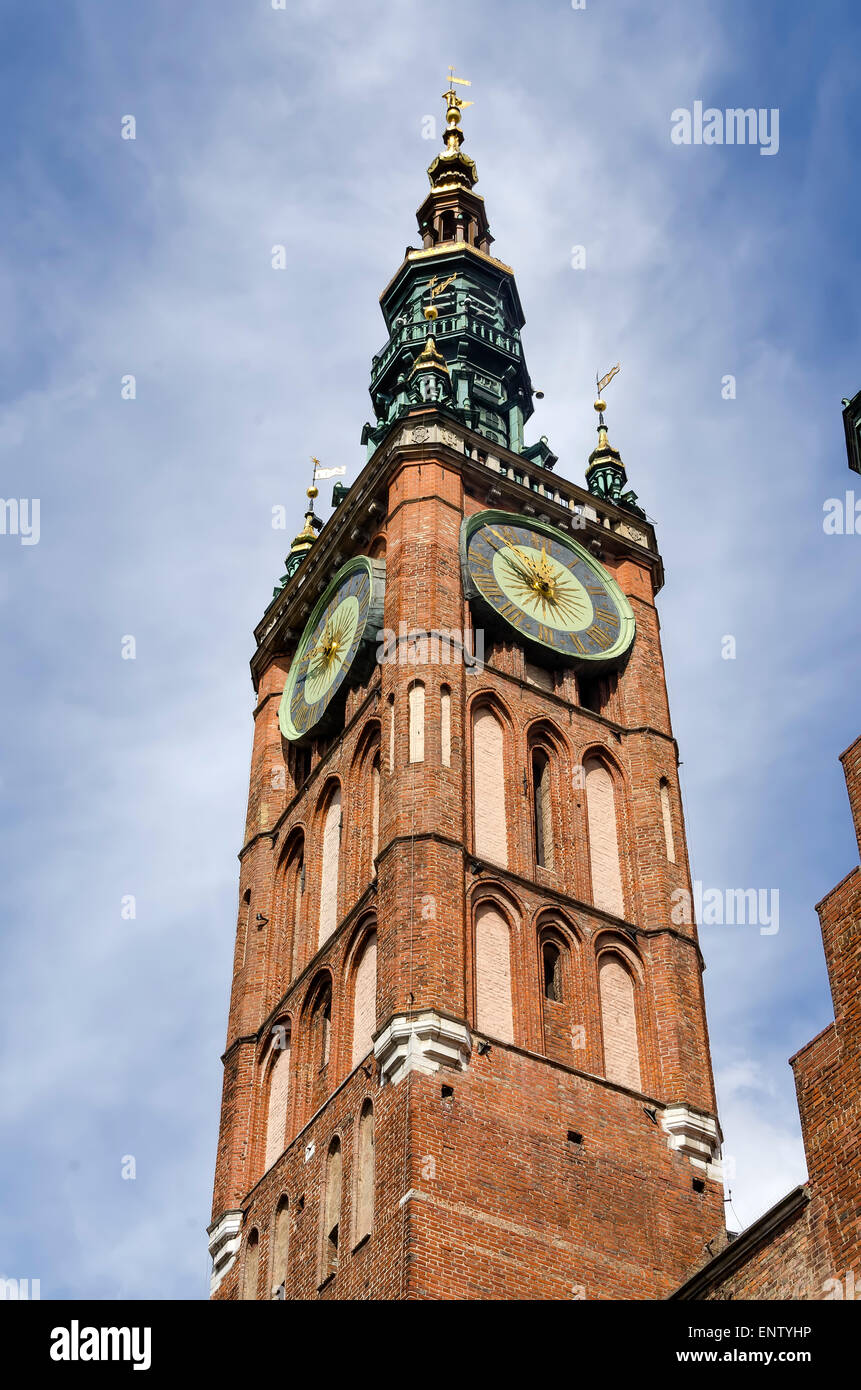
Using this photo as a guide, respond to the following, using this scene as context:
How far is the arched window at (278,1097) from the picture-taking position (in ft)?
117

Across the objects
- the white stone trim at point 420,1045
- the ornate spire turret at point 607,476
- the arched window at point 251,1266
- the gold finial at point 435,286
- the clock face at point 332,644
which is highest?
the gold finial at point 435,286

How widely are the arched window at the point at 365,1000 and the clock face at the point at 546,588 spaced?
7.79m

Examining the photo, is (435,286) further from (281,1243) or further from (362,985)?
(281,1243)

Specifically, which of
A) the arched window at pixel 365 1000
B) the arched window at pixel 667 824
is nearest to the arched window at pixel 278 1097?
A: the arched window at pixel 365 1000

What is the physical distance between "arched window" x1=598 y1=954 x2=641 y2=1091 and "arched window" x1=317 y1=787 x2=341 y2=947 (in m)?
5.09

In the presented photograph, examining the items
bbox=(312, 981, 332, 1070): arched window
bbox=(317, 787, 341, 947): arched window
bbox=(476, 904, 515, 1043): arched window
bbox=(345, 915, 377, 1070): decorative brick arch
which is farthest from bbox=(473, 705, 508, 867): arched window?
bbox=(312, 981, 332, 1070): arched window

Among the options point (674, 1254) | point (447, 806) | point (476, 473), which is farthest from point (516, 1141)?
point (476, 473)

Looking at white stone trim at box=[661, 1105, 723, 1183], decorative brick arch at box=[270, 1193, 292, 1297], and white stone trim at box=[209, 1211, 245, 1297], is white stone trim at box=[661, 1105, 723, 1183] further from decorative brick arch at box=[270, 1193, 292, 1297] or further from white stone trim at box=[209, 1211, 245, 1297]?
white stone trim at box=[209, 1211, 245, 1297]

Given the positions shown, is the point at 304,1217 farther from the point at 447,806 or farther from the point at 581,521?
the point at 581,521

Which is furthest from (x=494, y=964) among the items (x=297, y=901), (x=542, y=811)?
(x=297, y=901)

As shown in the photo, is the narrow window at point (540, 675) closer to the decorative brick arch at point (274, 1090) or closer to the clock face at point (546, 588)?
the clock face at point (546, 588)

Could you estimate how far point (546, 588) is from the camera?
1618 inches

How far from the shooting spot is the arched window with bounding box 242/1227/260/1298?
111 feet

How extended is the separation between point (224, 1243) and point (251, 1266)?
1.07 meters
